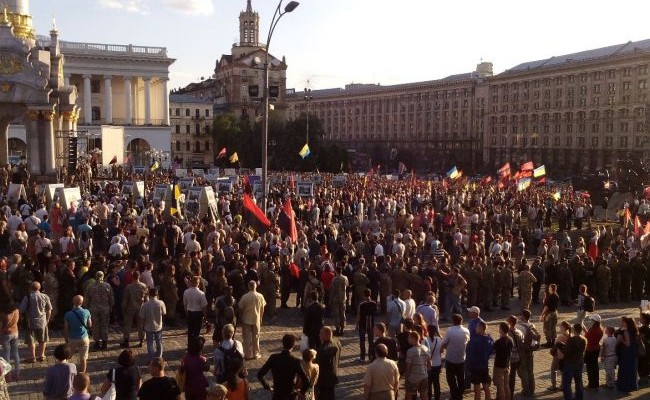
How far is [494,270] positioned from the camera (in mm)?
17422

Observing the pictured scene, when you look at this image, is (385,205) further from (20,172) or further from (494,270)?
(20,172)

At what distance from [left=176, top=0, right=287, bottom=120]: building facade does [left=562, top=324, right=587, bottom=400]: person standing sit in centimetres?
10563

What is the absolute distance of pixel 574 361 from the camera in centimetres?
1106

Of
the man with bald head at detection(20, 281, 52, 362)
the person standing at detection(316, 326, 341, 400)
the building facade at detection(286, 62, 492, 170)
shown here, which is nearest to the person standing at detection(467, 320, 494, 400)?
the person standing at detection(316, 326, 341, 400)

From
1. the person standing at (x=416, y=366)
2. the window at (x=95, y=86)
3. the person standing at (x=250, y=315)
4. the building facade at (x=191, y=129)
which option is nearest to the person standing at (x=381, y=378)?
the person standing at (x=416, y=366)

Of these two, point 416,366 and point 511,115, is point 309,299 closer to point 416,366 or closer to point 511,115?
point 416,366

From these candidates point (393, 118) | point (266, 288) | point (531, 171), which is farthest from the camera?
point (393, 118)

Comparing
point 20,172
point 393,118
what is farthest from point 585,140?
point 20,172

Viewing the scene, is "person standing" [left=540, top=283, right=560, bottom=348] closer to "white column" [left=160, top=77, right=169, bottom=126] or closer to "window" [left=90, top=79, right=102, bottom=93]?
"white column" [left=160, top=77, right=169, bottom=126]

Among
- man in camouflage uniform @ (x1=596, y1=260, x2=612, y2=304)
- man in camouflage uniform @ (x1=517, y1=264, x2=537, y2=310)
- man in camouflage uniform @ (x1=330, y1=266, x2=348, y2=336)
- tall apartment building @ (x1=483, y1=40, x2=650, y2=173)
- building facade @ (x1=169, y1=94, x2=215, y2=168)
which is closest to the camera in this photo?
man in camouflage uniform @ (x1=330, y1=266, x2=348, y2=336)

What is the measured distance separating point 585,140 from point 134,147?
6057cm

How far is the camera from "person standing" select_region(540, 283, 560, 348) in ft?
44.2

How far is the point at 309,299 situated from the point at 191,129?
105 m

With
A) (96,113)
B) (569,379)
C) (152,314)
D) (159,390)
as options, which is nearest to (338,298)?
(152,314)
